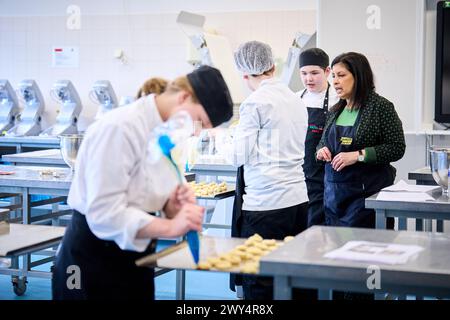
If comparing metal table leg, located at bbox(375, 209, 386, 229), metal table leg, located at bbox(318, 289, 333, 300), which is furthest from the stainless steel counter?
metal table leg, located at bbox(375, 209, 386, 229)

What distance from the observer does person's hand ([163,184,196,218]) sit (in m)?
1.94

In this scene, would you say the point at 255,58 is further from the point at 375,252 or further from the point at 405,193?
the point at 375,252

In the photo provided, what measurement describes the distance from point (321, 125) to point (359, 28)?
2.10 metres

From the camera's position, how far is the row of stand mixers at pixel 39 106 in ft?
23.0

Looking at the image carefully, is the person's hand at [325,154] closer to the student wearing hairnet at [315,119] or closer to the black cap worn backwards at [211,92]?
the student wearing hairnet at [315,119]

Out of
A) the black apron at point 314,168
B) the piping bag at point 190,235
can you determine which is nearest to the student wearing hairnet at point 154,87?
the piping bag at point 190,235

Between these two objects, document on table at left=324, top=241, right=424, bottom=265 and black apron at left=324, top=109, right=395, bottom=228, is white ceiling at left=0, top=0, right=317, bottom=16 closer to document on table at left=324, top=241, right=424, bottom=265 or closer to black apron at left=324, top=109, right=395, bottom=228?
black apron at left=324, top=109, right=395, bottom=228

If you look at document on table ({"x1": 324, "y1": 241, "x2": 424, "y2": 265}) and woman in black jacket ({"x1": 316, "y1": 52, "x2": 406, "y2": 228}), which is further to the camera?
woman in black jacket ({"x1": 316, "y1": 52, "x2": 406, "y2": 228})

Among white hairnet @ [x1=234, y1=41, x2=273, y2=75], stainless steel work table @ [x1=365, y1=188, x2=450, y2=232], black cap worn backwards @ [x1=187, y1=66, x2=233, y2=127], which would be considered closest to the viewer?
black cap worn backwards @ [x1=187, y1=66, x2=233, y2=127]

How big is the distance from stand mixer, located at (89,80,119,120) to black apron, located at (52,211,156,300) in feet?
16.5

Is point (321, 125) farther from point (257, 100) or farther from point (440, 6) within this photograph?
point (440, 6)

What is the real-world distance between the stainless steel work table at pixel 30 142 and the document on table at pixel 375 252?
4.99 metres

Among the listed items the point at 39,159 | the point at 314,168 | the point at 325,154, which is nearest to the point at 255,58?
the point at 325,154

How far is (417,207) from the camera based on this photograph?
9.75 feet
